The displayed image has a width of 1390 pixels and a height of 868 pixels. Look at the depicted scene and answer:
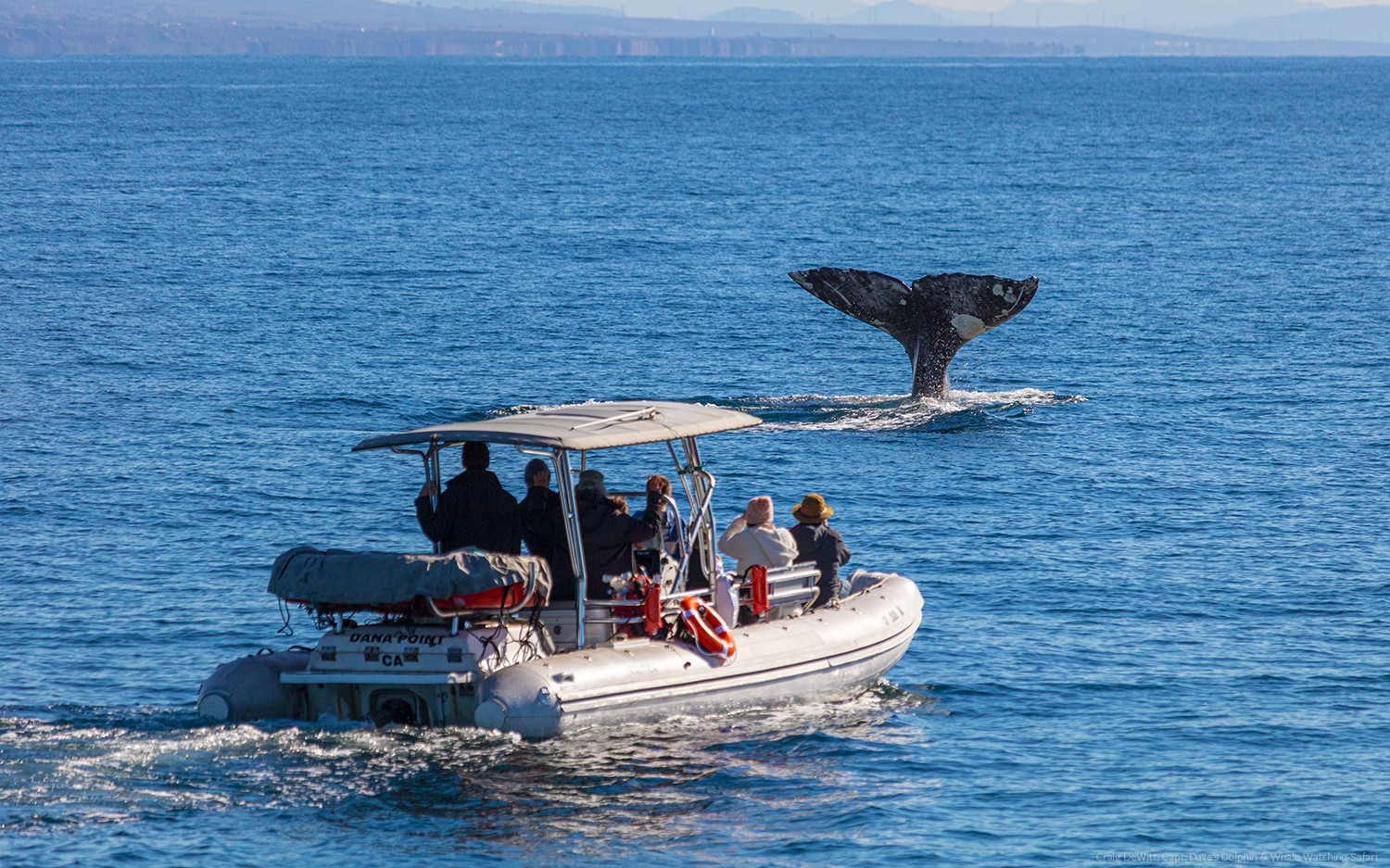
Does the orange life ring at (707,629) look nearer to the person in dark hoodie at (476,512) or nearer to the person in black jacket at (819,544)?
the person in dark hoodie at (476,512)

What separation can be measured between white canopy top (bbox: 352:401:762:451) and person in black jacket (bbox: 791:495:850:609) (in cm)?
109

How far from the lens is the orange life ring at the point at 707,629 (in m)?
14.1

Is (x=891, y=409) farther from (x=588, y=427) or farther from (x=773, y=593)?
(x=588, y=427)

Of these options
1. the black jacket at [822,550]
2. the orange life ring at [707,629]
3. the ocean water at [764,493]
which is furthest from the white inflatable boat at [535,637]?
the black jacket at [822,550]

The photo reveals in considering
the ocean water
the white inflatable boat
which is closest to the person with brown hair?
the white inflatable boat

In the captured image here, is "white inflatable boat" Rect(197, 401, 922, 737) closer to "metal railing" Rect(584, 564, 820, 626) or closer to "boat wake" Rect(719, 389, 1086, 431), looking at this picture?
"metal railing" Rect(584, 564, 820, 626)

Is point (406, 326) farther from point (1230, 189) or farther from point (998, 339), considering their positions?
point (1230, 189)

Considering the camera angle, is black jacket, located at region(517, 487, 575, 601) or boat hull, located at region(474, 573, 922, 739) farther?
black jacket, located at region(517, 487, 575, 601)

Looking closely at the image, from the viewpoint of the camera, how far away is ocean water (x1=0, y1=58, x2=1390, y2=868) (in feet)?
42.2

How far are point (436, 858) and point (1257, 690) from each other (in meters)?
8.74

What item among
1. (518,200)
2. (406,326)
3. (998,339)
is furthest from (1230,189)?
(406,326)

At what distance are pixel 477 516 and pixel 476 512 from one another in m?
0.03

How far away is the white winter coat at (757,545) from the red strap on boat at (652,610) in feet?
4.25

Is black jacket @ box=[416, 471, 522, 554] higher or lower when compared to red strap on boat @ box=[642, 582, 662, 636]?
higher
